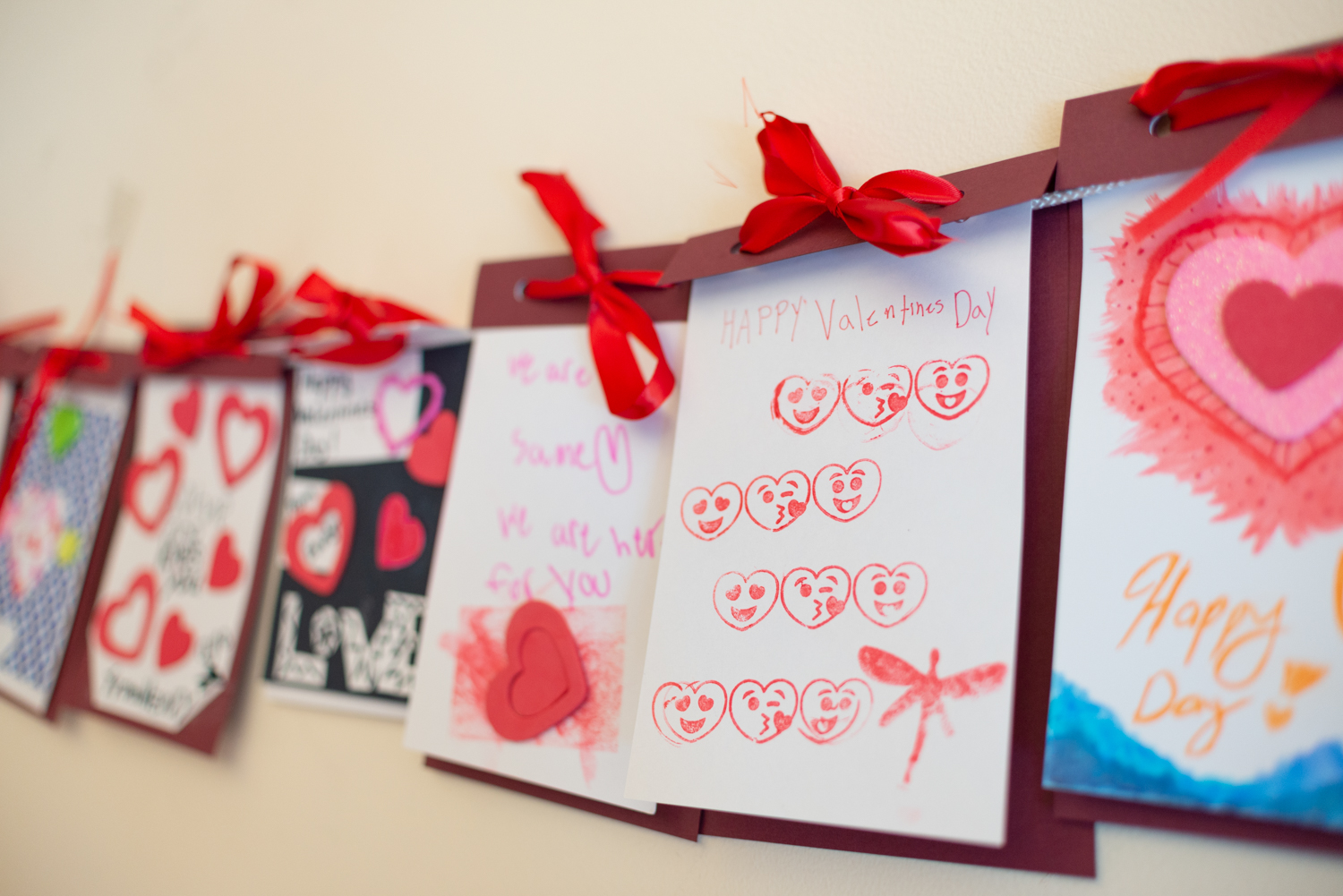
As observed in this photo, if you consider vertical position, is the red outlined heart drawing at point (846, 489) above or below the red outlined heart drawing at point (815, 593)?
above

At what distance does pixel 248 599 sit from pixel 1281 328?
0.86 m

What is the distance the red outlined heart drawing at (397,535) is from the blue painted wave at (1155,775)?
0.51 m

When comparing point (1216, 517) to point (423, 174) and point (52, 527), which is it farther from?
point (52, 527)

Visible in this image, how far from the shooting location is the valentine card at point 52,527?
0.89 meters

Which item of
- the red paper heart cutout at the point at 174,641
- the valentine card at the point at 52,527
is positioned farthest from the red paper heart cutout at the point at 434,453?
the valentine card at the point at 52,527

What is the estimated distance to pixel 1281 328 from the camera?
41 centimetres

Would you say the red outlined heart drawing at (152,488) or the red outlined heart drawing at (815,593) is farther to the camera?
the red outlined heart drawing at (152,488)

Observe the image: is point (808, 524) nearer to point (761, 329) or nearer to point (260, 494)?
point (761, 329)

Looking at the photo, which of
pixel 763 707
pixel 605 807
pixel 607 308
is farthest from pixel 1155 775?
pixel 607 308

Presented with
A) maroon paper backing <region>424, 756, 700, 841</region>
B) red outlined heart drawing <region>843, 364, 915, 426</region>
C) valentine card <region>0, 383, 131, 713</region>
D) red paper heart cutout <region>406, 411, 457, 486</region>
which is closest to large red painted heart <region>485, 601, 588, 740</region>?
maroon paper backing <region>424, 756, 700, 841</region>

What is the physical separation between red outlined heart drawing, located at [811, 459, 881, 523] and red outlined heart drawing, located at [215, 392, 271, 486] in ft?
1.98

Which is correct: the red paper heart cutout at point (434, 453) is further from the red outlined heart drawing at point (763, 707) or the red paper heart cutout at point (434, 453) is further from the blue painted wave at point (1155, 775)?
the blue painted wave at point (1155, 775)

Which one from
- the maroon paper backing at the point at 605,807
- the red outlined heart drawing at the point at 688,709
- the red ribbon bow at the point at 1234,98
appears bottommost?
the maroon paper backing at the point at 605,807

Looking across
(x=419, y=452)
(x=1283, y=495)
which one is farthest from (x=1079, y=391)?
(x=419, y=452)
